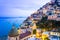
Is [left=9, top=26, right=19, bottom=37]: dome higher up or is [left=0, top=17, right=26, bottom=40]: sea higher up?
[left=0, top=17, right=26, bottom=40]: sea

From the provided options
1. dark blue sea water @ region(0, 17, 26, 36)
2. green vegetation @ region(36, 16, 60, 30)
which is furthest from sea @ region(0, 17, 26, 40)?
green vegetation @ region(36, 16, 60, 30)

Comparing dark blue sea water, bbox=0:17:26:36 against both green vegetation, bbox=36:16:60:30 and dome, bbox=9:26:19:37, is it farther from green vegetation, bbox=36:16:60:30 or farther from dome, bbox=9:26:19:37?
green vegetation, bbox=36:16:60:30

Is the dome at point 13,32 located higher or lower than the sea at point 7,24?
lower

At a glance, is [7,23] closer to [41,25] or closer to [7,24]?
[7,24]

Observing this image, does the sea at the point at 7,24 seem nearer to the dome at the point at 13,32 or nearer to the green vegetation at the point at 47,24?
the dome at the point at 13,32

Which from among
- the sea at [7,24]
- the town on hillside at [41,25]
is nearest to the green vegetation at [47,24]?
the town on hillside at [41,25]

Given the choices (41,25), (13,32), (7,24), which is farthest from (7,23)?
(41,25)
